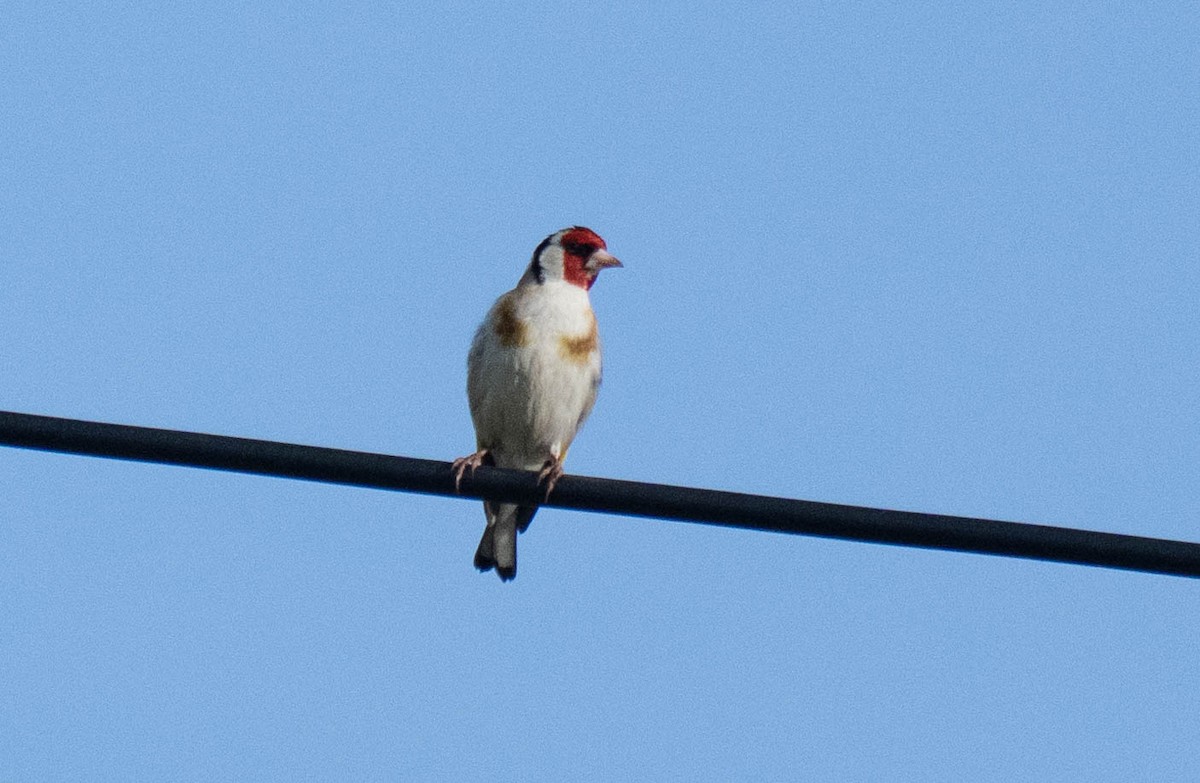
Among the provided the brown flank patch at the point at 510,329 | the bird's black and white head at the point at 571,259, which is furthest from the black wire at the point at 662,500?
the bird's black and white head at the point at 571,259

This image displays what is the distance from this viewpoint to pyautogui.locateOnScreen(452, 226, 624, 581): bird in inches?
334

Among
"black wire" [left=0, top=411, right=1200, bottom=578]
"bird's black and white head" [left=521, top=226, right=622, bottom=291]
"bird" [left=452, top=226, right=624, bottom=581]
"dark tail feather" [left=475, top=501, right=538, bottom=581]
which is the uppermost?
"bird's black and white head" [left=521, top=226, right=622, bottom=291]

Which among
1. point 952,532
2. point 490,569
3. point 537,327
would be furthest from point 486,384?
point 952,532

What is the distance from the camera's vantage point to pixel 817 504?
4527 mm

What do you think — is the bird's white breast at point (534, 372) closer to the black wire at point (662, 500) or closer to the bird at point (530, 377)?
the bird at point (530, 377)

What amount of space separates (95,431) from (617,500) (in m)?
1.37

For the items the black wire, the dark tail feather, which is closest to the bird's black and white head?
the dark tail feather

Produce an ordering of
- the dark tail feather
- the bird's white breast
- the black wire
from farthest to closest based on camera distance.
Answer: the dark tail feather, the bird's white breast, the black wire

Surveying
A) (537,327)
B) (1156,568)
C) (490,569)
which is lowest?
(490,569)

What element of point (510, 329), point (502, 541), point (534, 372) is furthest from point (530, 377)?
point (502, 541)

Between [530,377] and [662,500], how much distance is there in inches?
149

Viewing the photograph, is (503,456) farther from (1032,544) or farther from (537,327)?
(1032,544)

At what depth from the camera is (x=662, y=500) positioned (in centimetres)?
469

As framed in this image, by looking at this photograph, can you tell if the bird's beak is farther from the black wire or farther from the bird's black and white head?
the black wire
